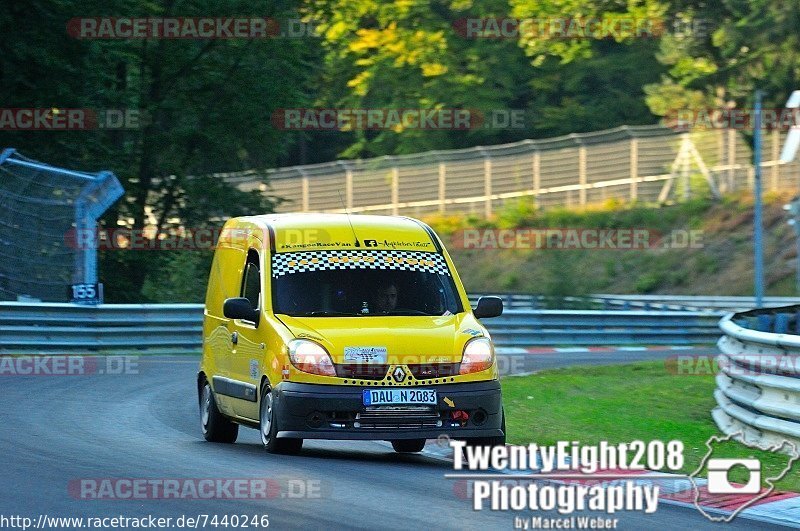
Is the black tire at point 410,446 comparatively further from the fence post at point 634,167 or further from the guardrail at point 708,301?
the fence post at point 634,167

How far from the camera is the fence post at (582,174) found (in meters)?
54.8

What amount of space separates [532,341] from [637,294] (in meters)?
17.9

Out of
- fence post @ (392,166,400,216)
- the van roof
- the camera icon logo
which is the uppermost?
fence post @ (392,166,400,216)

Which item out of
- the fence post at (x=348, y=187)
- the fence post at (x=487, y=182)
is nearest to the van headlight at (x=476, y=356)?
the fence post at (x=487, y=182)

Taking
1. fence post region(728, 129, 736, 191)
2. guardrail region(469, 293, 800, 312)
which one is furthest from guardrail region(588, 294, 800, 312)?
fence post region(728, 129, 736, 191)

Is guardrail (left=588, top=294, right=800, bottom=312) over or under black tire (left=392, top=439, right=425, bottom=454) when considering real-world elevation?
under

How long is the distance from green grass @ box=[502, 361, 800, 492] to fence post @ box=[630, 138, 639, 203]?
28249 millimetres

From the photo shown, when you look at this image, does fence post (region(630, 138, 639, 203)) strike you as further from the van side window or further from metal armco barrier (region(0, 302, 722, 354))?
the van side window

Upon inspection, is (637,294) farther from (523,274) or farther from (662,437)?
(662,437)

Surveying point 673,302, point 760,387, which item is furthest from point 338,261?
point 673,302

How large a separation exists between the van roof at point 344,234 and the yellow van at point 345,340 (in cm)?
1

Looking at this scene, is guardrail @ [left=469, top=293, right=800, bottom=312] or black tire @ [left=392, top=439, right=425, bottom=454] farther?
guardrail @ [left=469, top=293, right=800, bottom=312]

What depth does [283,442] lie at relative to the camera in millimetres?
12617

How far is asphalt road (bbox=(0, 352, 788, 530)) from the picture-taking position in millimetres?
9484
